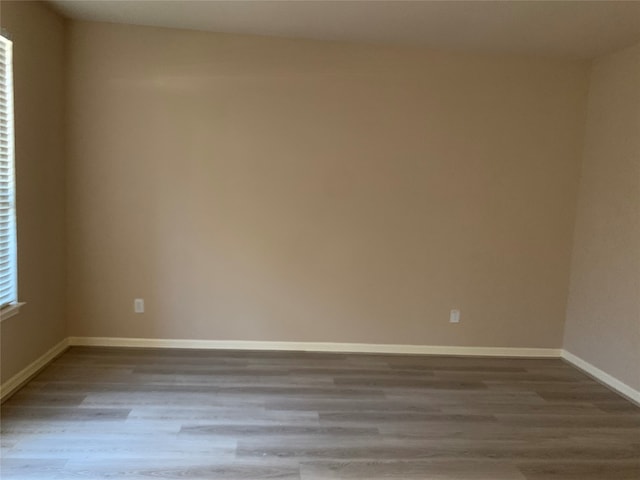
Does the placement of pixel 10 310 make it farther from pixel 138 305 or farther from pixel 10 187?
pixel 138 305

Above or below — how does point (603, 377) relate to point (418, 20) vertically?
below

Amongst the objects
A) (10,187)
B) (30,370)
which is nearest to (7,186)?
(10,187)

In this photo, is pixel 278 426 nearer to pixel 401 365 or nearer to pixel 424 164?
pixel 401 365

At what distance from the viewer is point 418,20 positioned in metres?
2.83

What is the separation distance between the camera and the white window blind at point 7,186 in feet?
8.34

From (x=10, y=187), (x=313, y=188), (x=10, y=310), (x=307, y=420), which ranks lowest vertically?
(x=307, y=420)

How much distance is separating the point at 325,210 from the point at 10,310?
7.10 feet

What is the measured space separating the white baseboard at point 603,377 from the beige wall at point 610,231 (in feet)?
0.11

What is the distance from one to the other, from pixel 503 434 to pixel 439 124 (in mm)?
2214

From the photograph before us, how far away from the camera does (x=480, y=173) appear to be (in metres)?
3.49

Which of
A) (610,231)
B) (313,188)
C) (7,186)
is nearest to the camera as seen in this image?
(7,186)

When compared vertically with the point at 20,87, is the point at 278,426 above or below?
below

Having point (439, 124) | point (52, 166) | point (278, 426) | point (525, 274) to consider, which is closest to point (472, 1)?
point (439, 124)

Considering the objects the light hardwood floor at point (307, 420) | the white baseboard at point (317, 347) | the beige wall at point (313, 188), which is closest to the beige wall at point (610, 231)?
the beige wall at point (313, 188)
